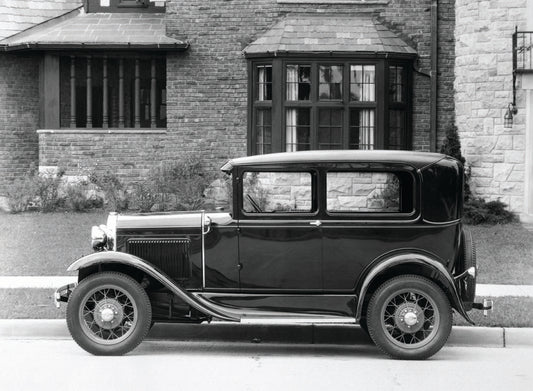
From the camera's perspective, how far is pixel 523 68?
17344 millimetres

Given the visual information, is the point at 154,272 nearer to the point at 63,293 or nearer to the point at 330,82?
the point at 63,293

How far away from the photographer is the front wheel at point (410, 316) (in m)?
8.13

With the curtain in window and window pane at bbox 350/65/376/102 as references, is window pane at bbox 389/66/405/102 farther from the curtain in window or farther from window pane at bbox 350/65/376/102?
the curtain in window

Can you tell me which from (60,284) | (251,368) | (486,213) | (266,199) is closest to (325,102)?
(486,213)

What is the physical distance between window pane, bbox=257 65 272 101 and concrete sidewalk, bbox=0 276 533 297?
7.70 meters

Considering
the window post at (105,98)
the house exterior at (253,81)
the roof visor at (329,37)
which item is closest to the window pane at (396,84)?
the house exterior at (253,81)

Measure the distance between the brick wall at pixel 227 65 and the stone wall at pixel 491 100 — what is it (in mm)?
1140

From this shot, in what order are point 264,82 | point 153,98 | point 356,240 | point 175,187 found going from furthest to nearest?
point 153,98 < point 264,82 < point 175,187 < point 356,240

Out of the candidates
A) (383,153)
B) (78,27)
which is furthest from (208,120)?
(383,153)

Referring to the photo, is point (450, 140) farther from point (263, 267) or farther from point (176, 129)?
point (263, 267)

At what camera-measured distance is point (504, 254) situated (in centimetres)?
1412

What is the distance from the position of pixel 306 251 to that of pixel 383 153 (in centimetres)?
113

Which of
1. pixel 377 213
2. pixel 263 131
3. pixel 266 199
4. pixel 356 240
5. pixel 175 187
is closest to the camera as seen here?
pixel 356 240

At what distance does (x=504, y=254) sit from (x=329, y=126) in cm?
569
